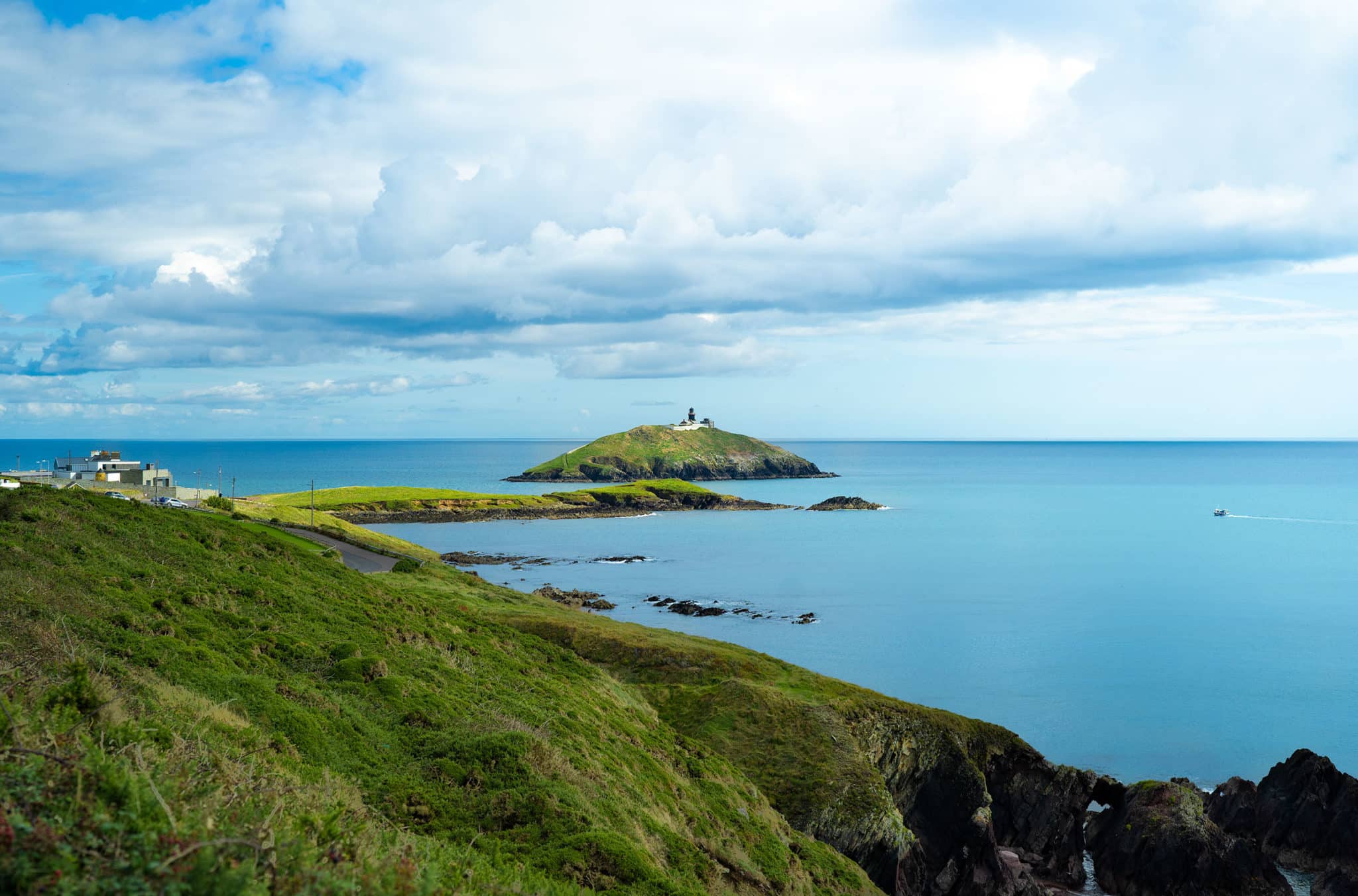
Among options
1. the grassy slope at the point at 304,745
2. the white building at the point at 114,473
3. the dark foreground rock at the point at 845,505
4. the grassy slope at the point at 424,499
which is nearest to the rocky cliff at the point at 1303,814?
the grassy slope at the point at 304,745

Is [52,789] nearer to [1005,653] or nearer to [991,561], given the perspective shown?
[1005,653]

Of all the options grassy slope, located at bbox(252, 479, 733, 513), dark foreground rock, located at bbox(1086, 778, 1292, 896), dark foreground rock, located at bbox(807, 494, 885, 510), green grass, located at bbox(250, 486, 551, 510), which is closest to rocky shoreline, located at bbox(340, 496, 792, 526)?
grassy slope, located at bbox(252, 479, 733, 513)

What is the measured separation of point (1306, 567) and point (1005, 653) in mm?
65503

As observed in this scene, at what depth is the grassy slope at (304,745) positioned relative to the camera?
8156 mm

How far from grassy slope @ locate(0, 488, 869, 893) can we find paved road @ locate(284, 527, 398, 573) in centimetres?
2516

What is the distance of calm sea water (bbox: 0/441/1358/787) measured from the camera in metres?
54.0

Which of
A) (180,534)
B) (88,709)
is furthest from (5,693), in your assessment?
(180,534)

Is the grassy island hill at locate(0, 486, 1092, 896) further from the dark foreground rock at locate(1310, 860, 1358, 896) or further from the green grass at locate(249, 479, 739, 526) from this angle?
the green grass at locate(249, 479, 739, 526)

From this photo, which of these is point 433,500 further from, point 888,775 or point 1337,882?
point 1337,882

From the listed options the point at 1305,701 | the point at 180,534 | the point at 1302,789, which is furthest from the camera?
the point at 1305,701

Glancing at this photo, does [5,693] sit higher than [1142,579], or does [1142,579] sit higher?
[5,693]

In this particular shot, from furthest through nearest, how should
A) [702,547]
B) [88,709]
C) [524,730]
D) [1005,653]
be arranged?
1. [702,547]
2. [1005,653]
3. [524,730]
4. [88,709]

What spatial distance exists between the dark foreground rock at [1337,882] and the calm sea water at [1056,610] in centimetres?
1057

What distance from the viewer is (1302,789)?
37.7 metres
